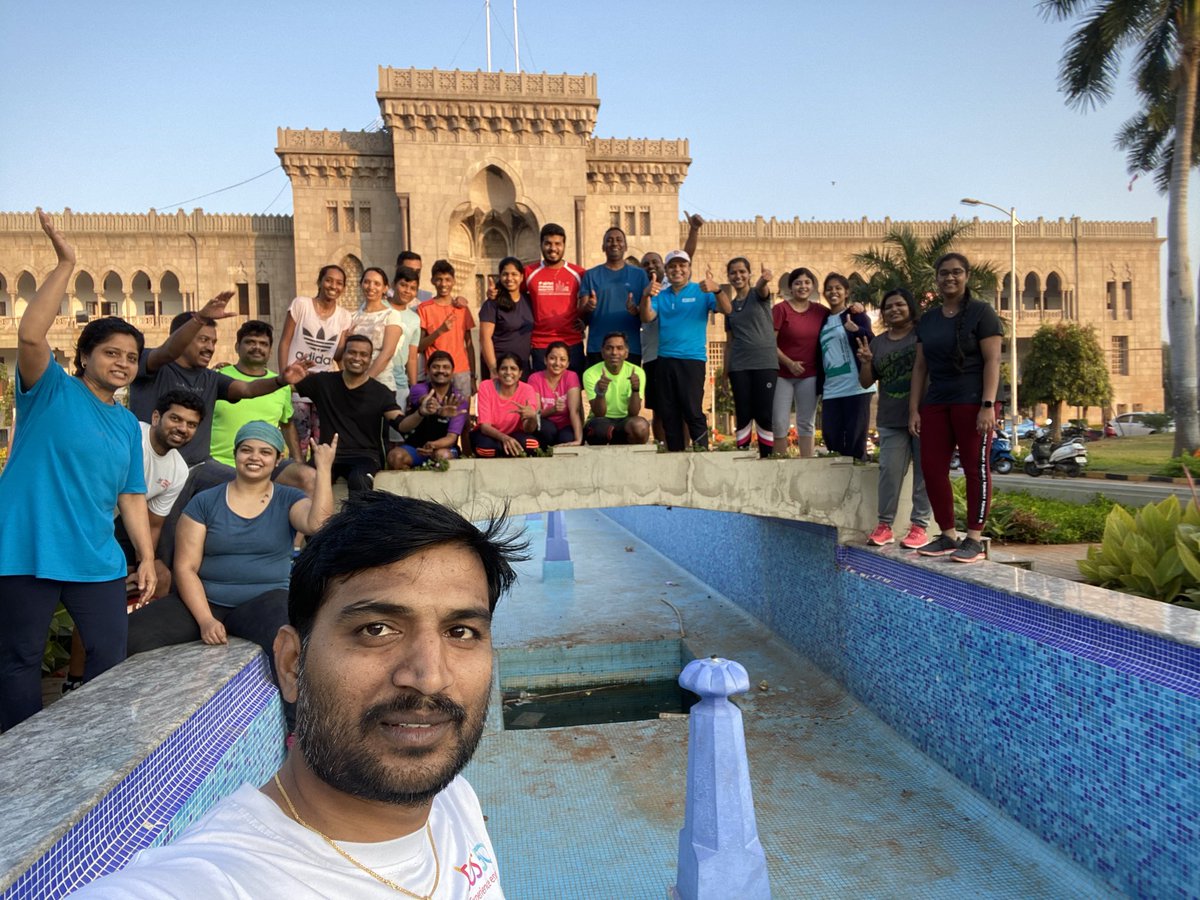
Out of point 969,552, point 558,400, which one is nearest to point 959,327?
point 969,552

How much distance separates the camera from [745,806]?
3477mm

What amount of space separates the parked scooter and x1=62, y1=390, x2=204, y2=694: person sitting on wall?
689 inches

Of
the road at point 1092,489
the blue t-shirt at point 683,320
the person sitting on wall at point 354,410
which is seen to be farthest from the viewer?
the road at point 1092,489

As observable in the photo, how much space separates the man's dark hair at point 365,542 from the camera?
124 centimetres

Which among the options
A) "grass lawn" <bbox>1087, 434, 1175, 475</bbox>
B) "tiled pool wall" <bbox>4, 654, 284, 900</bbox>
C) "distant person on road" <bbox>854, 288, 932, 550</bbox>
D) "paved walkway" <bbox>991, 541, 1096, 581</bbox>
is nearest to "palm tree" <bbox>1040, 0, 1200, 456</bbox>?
"grass lawn" <bbox>1087, 434, 1175, 475</bbox>

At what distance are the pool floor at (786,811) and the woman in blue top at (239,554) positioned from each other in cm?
182

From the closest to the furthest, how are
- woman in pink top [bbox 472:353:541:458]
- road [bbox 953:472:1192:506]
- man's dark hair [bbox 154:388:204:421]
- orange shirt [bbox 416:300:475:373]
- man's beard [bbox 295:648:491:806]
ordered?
1. man's beard [bbox 295:648:491:806]
2. man's dark hair [bbox 154:388:204:421]
3. woman in pink top [bbox 472:353:541:458]
4. orange shirt [bbox 416:300:475:373]
5. road [bbox 953:472:1192:506]

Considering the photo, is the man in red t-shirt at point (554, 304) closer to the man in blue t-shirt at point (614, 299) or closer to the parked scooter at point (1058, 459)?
the man in blue t-shirt at point (614, 299)

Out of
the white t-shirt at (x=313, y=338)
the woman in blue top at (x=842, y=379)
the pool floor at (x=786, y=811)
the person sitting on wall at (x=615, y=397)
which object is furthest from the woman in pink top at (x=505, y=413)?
the woman in blue top at (x=842, y=379)

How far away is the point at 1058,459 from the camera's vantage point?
17.2 m

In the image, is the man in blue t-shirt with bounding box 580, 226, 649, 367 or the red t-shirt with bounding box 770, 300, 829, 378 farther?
the man in blue t-shirt with bounding box 580, 226, 649, 367

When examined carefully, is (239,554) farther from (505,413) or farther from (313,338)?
(313,338)

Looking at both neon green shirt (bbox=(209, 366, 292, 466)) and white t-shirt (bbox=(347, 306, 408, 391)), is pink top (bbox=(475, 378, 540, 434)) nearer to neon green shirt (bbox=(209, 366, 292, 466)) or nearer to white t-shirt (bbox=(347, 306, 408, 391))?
white t-shirt (bbox=(347, 306, 408, 391))

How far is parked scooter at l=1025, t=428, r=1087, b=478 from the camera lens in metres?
16.8
